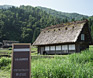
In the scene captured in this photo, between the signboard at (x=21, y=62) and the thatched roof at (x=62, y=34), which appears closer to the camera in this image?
the signboard at (x=21, y=62)

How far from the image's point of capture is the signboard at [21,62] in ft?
14.7

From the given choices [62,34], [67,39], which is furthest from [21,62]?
[62,34]

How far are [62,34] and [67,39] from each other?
8.00ft

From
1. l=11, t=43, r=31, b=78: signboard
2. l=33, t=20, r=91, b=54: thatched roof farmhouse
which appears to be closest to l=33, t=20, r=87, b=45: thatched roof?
l=33, t=20, r=91, b=54: thatched roof farmhouse

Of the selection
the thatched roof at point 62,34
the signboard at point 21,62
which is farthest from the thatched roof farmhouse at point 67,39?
the signboard at point 21,62

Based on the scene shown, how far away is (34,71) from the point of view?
6.91m

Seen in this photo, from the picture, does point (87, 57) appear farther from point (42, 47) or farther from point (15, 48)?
point (42, 47)

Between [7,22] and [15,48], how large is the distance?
91.2 m

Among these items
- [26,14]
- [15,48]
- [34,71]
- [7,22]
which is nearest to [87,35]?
[34,71]

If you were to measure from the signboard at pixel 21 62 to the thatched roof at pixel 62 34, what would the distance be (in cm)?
1809

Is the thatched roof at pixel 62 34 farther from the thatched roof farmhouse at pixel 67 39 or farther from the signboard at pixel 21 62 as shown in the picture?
the signboard at pixel 21 62

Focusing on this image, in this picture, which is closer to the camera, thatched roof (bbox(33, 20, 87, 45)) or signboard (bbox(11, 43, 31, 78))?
signboard (bbox(11, 43, 31, 78))

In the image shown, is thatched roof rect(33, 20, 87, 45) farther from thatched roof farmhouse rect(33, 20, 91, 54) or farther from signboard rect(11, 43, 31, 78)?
signboard rect(11, 43, 31, 78)

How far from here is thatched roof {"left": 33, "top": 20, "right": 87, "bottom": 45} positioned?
2343cm
